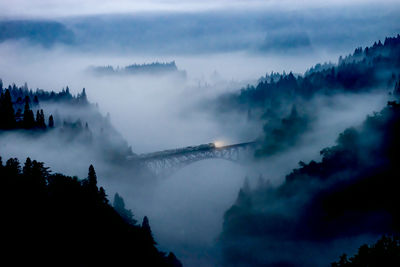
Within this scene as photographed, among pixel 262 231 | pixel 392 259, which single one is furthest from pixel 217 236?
pixel 392 259

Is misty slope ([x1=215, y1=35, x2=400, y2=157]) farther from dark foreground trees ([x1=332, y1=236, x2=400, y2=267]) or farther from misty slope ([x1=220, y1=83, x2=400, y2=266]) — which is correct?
dark foreground trees ([x1=332, y1=236, x2=400, y2=267])

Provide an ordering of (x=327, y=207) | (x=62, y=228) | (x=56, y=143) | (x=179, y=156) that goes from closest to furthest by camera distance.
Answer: (x=62, y=228) < (x=327, y=207) < (x=56, y=143) < (x=179, y=156)

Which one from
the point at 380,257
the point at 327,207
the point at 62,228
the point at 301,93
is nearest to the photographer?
the point at 380,257

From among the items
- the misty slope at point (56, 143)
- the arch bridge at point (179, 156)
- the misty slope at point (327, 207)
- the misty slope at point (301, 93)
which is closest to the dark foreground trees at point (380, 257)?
the misty slope at point (327, 207)

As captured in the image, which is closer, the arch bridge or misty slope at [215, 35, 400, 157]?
the arch bridge

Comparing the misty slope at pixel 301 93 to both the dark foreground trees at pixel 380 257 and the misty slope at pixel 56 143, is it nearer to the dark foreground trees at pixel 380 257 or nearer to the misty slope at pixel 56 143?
the misty slope at pixel 56 143

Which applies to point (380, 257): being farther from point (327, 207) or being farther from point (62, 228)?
point (327, 207)

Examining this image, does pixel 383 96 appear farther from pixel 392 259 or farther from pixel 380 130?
pixel 392 259

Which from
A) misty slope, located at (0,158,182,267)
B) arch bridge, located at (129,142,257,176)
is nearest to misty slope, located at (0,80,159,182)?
arch bridge, located at (129,142,257,176)

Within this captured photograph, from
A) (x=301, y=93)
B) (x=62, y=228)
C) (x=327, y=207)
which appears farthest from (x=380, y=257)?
(x=301, y=93)
